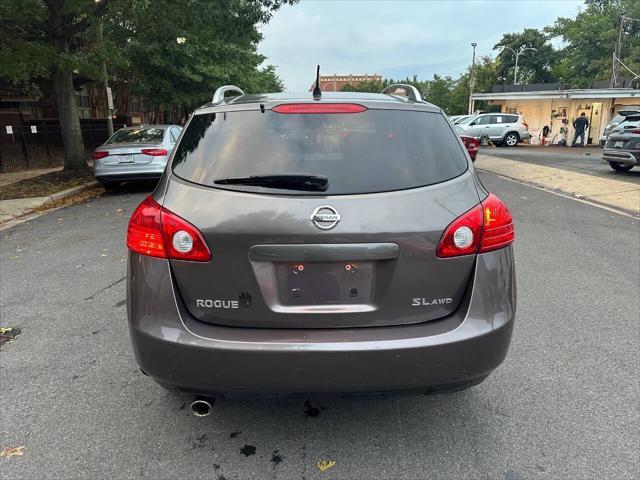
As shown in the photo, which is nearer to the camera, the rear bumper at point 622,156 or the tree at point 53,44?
the tree at point 53,44

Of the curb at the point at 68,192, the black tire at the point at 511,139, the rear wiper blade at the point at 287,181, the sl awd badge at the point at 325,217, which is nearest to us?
the sl awd badge at the point at 325,217

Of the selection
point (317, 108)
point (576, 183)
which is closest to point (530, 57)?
point (576, 183)

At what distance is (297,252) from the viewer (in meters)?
2.10

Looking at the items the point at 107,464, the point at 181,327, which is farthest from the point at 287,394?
the point at 107,464

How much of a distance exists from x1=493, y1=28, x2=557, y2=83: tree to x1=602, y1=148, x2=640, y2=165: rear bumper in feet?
176

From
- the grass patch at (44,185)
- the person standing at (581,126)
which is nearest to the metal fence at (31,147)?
the grass patch at (44,185)

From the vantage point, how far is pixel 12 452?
2.47m

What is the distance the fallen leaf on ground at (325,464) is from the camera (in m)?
2.36

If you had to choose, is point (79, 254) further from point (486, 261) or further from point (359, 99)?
point (486, 261)

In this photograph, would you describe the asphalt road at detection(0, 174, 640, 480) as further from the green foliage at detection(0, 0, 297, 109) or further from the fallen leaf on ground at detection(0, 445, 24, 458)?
the green foliage at detection(0, 0, 297, 109)

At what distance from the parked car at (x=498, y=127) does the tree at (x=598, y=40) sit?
25087 millimetres

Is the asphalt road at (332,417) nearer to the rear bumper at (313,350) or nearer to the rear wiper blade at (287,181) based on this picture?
the rear bumper at (313,350)

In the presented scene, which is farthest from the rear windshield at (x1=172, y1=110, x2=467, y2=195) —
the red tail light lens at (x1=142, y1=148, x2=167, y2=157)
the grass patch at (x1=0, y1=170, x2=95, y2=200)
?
the grass patch at (x1=0, y1=170, x2=95, y2=200)

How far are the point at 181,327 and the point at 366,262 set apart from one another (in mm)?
872
